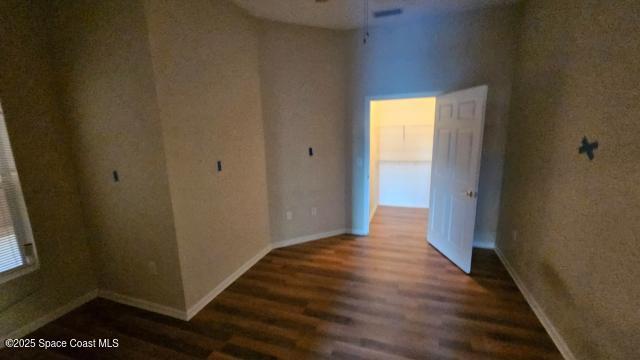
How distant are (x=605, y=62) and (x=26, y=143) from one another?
4053mm

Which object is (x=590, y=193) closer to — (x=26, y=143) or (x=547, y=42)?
(x=547, y=42)

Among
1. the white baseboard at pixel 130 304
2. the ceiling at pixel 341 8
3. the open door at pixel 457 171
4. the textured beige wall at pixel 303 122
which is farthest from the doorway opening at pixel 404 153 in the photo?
the white baseboard at pixel 130 304

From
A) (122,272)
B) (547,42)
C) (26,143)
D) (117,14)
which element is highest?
(117,14)

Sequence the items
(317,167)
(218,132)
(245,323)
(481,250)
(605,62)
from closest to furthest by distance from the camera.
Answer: (605,62) → (245,323) → (218,132) → (481,250) → (317,167)

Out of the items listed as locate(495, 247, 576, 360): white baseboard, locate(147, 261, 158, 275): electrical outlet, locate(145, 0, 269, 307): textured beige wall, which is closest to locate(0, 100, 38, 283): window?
locate(147, 261, 158, 275): electrical outlet

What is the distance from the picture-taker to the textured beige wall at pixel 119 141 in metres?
1.87

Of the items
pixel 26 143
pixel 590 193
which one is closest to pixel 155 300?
pixel 26 143

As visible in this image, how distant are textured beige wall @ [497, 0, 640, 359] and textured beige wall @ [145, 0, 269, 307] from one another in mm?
2823

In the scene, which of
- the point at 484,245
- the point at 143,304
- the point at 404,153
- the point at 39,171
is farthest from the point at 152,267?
the point at 404,153

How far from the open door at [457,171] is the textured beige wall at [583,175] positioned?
46 centimetres

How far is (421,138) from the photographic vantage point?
5008mm

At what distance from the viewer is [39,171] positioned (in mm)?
2068

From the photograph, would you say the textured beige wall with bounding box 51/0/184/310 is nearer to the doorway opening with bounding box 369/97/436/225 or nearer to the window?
the window

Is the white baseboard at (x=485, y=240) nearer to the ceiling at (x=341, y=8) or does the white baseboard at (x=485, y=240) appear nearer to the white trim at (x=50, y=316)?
the ceiling at (x=341, y=8)
